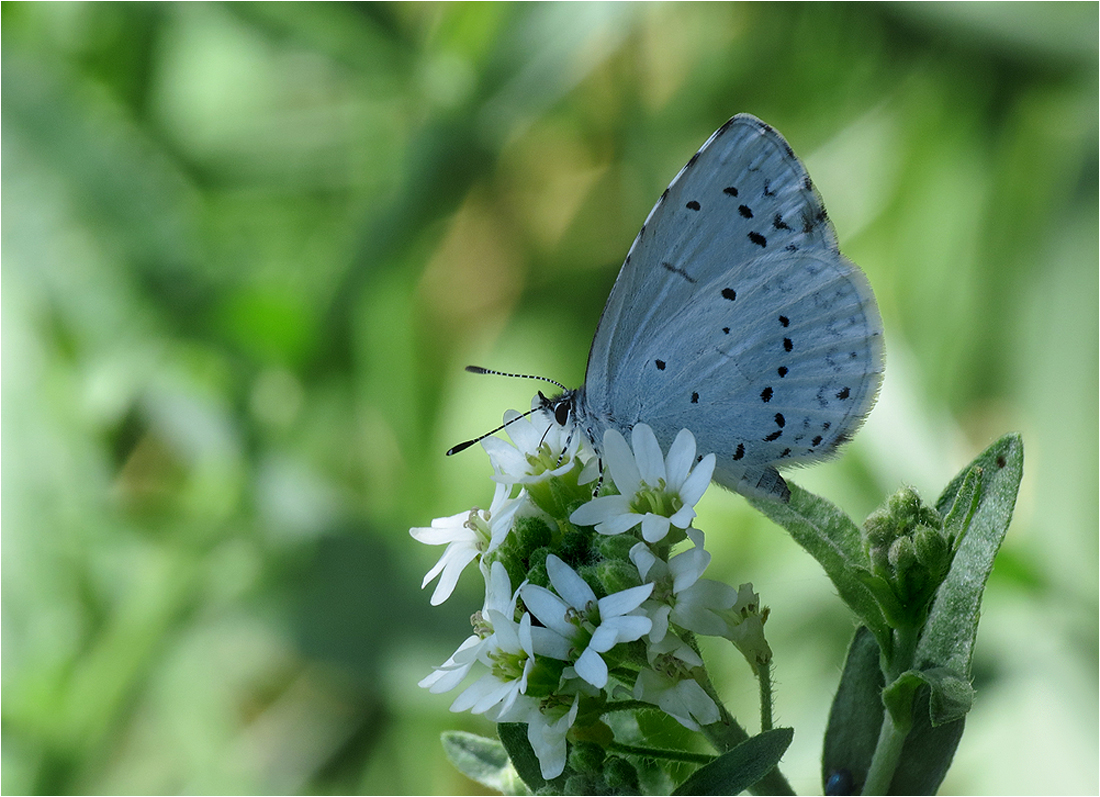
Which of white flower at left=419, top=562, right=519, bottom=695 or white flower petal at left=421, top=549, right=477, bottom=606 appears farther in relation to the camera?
white flower petal at left=421, top=549, right=477, bottom=606

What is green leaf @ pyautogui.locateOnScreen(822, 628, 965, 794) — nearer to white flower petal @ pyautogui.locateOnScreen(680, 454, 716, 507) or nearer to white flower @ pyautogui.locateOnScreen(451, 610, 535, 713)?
white flower petal @ pyautogui.locateOnScreen(680, 454, 716, 507)

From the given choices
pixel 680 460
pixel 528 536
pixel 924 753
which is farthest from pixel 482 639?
pixel 924 753

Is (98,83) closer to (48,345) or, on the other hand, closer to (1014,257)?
(48,345)

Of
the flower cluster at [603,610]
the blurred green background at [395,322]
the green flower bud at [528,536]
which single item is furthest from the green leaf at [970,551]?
the blurred green background at [395,322]

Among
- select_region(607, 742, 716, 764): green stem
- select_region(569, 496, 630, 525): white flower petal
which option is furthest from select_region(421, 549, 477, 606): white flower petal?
select_region(607, 742, 716, 764): green stem

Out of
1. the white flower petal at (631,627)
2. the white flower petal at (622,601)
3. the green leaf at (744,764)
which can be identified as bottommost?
the green leaf at (744,764)

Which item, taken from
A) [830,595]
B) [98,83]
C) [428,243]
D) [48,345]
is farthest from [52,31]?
[830,595]

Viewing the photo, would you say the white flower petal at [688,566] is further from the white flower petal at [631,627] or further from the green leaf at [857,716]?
the green leaf at [857,716]
